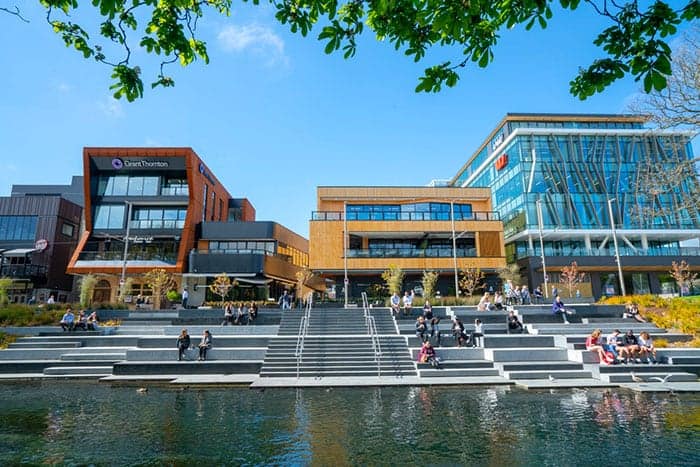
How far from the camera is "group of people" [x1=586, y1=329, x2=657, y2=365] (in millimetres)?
13515

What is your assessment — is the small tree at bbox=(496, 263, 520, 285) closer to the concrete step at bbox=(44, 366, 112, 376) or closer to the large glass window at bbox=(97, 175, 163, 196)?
the concrete step at bbox=(44, 366, 112, 376)

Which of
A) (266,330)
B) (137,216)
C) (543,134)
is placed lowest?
(266,330)

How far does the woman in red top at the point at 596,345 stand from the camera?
1362 centimetres

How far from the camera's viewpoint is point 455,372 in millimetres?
13477

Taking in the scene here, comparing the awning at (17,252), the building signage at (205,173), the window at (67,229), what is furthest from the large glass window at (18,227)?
the building signage at (205,173)

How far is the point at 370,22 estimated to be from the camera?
165 inches

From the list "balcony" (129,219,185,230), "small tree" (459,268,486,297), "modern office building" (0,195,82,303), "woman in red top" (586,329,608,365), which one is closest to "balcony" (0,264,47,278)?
"modern office building" (0,195,82,303)

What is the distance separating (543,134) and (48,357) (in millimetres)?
51562

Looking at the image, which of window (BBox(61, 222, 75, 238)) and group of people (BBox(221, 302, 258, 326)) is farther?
window (BBox(61, 222, 75, 238))

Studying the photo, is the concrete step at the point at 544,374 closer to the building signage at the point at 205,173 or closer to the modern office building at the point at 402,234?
the modern office building at the point at 402,234

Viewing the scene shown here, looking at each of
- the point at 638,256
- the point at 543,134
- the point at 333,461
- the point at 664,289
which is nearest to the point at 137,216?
the point at 333,461

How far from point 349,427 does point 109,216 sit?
1432 inches

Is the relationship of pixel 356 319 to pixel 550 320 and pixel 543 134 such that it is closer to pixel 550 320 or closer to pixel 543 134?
pixel 550 320

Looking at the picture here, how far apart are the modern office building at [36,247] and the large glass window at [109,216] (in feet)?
25.7
